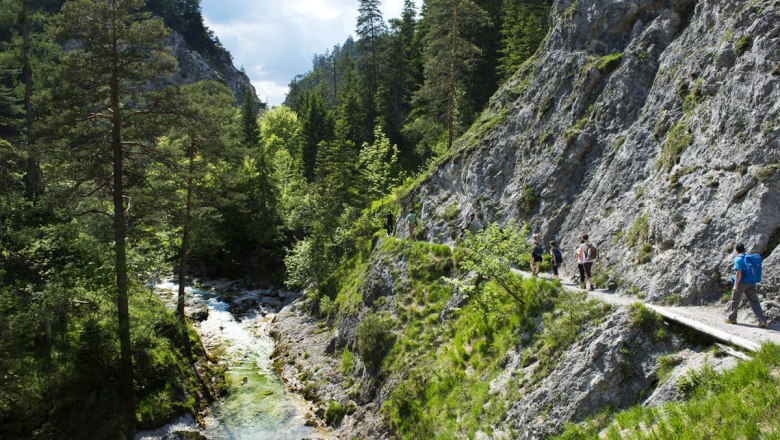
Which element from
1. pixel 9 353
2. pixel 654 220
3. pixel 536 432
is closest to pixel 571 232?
pixel 654 220

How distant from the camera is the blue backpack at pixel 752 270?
884 cm

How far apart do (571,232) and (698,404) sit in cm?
1060

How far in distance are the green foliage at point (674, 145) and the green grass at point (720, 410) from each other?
7.91 meters

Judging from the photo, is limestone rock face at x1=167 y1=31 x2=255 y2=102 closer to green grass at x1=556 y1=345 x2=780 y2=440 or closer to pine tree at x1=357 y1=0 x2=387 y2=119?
pine tree at x1=357 y1=0 x2=387 y2=119

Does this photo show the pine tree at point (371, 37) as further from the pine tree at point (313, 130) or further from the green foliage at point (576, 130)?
the green foliage at point (576, 130)

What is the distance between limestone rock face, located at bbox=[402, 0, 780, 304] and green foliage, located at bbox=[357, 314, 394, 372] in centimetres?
682

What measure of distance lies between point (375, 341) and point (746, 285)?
1331 centimetres

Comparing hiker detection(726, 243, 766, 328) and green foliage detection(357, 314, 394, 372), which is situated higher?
hiker detection(726, 243, 766, 328)

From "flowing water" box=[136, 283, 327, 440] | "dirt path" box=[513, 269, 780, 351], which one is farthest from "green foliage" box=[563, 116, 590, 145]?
"flowing water" box=[136, 283, 327, 440]

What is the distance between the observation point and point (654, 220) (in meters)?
12.7

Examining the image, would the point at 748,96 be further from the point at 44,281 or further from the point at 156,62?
the point at 44,281

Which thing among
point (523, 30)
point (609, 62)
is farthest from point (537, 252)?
point (523, 30)

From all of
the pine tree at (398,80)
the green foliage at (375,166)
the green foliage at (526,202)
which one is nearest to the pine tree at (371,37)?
the pine tree at (398,80)

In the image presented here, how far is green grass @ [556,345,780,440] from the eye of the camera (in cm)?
588
